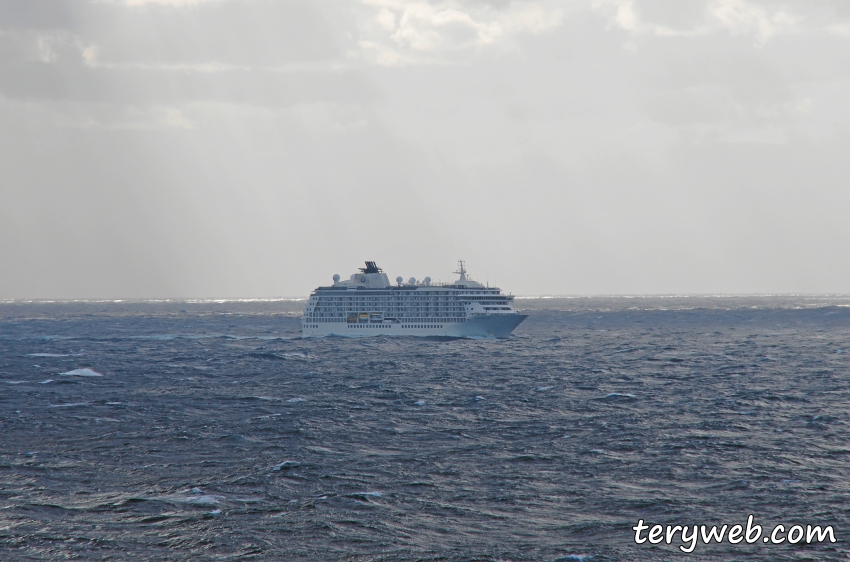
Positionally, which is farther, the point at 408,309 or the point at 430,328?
the point at 408,309

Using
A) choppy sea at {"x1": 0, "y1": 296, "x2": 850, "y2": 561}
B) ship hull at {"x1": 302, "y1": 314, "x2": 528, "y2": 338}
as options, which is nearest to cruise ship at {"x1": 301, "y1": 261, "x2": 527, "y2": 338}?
ship hull at {"x1": 302, "y1": 314, "x2": 528, "y2": 338}

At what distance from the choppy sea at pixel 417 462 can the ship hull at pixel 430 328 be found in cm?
4995

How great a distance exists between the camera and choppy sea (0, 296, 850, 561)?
21375 millimetres

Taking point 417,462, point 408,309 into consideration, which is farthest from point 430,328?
point 417,462

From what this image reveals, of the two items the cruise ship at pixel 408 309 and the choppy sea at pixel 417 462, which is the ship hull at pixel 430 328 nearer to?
the cruise ship at pixel 408 309

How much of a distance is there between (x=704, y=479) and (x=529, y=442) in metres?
8.61

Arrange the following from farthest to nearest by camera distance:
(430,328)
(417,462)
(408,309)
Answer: (408,309)
(430,328)
(417,462)

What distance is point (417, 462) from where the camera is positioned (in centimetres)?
3014

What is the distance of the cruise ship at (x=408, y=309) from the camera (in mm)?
114938

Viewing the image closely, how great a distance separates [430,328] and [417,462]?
87.2 m

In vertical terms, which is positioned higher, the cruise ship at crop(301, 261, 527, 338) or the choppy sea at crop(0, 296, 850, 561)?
the cruise ship at crop(301, 261, 527, 338)

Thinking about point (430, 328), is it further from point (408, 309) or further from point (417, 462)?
point (417, 462)

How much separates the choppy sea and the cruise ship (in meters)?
50.9

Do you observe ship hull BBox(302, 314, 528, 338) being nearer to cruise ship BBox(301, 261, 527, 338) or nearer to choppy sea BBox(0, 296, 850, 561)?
cruise ship BBox(301, 261, 527, 338)
